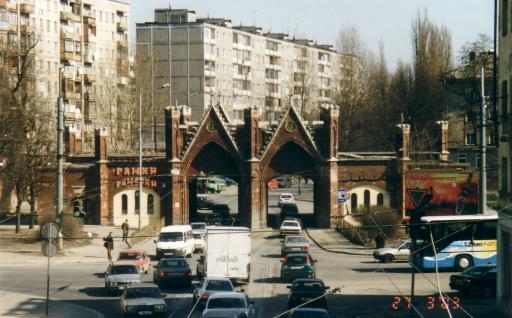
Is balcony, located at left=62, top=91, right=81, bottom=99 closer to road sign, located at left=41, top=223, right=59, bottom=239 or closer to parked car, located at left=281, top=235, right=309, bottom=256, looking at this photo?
parked car, located at left=281, top=235, right=309, bottom=256

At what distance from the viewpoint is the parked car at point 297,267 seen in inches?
1873

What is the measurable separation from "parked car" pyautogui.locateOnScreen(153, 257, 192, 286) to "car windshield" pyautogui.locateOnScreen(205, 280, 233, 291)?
6128 mm

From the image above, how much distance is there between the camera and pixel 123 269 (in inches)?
1740

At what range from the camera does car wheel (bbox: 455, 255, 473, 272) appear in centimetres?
5072

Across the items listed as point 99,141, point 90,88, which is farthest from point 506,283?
point 90,88

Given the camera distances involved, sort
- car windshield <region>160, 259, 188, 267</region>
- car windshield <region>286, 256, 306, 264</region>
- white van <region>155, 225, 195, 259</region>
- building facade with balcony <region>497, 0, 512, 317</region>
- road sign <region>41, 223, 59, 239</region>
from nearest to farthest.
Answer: road sign <region>41, 223, 59, 239</region> < building facade with balcony <region>497, 0, 512, 317</region> < car windshield <region>160, 259, 188, 267</region> < car windshield <region>286, 256, 306, 264</region> < white van <region>155, 225, 195, 259</region>

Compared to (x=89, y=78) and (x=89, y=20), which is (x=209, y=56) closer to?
(x=89, y=20)

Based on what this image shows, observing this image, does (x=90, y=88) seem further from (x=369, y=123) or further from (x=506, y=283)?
(x=506, y=283)

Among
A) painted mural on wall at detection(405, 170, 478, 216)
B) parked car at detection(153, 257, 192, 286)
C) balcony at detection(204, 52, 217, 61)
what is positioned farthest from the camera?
balcony at detection(204, 52, 217, 61)

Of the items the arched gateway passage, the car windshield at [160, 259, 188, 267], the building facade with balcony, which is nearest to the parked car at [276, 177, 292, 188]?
the arched gateway passage

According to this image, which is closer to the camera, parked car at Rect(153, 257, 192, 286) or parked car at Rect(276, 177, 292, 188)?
parked car at Rect(153, 257, 192, 286)

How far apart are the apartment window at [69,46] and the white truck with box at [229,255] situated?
259 feet

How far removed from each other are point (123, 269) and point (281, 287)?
7.05 metres

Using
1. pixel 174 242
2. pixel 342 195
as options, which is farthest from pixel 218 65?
pixel 174 242
